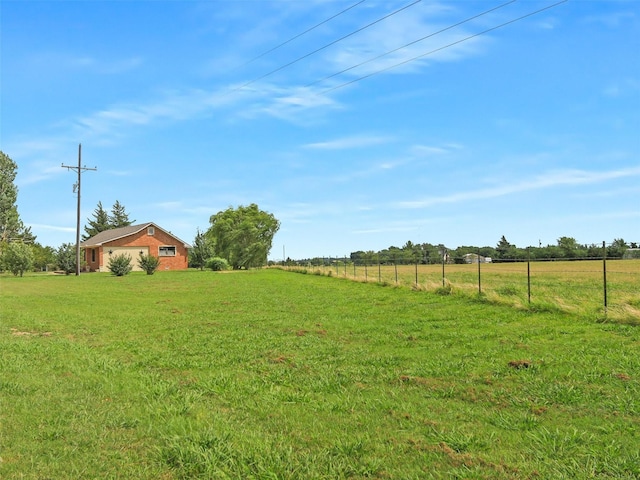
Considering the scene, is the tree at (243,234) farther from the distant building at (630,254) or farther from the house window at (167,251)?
the distant building at (630,254)

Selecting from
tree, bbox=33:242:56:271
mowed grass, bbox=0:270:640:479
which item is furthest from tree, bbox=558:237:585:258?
tree, bbox=33:242:56:271

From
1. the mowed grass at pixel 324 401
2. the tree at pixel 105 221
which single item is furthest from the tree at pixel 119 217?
the mowed grass at pixel 324 401

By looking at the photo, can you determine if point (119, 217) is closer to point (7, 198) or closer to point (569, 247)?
point (7, 198)

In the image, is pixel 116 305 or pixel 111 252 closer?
pixel 116 305

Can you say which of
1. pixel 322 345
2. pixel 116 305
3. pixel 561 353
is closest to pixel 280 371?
pixel 322 345

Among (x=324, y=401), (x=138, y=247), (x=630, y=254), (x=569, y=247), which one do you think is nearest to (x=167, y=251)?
(x=138, y=247)

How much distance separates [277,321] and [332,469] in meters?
7.95

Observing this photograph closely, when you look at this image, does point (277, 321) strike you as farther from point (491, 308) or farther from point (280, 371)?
point (491, 308)

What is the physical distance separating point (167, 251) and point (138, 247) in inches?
116

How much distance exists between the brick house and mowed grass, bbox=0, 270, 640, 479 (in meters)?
38.4

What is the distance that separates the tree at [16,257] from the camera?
38.1 meters

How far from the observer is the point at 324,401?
5.12m

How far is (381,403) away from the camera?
5.01 meters

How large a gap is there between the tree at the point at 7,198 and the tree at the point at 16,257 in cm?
1614
